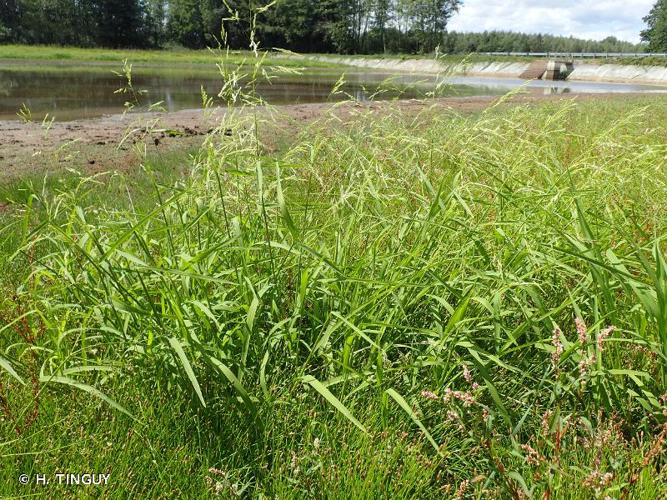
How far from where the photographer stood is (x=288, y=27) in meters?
70.8

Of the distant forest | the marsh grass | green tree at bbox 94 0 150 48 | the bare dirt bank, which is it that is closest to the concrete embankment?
the distant forest

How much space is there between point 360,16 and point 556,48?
31.0 m

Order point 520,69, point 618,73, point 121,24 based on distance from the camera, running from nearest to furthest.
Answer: point 618,73
point 520,69
point 121,24

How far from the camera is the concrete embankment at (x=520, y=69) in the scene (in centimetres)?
4576

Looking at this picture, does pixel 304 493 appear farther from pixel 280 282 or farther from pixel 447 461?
pixel 280 282

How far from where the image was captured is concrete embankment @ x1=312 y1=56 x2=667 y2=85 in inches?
1802

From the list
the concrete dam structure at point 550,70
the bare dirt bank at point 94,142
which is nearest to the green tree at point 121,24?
the concrete dam structure at point 550,70

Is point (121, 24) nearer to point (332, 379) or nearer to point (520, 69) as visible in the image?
point (520, 69)

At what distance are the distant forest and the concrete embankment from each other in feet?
15.3

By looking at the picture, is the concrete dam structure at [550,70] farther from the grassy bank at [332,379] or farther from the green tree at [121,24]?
the grassy bank at [332,379]

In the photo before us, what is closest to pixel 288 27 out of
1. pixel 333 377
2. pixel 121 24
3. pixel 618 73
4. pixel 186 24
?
pixel 186 24

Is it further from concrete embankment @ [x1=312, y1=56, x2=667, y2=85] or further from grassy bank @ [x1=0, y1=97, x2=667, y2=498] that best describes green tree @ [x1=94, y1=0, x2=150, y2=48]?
grassy bank @ [x1=0, y1=97, x2=667, y2=498]

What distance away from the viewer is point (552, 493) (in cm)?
145

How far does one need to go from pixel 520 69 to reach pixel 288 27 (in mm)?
32261
